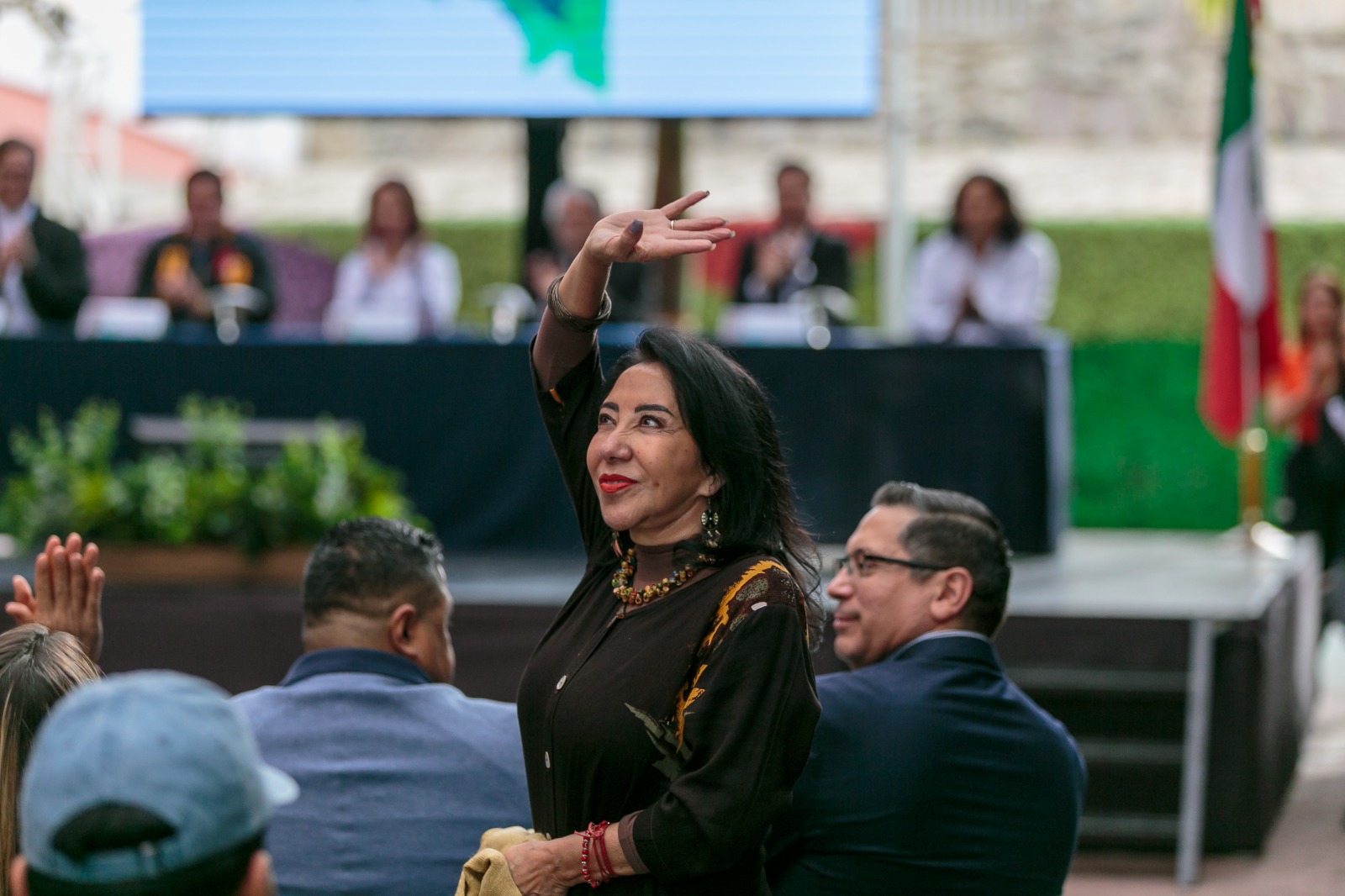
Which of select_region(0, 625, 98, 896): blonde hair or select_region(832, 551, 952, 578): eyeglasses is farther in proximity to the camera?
select_region(832, 551, 952, 578): eyeglasses

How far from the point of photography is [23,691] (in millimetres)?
2072

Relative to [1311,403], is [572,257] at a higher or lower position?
higher

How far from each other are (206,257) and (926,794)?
6.39 m

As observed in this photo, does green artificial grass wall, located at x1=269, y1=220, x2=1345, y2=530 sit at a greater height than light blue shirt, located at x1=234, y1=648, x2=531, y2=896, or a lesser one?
lesser

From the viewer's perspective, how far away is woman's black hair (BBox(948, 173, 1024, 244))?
762cm

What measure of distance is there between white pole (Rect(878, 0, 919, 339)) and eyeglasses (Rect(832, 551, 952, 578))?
674cm

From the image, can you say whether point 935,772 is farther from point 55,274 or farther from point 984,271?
point 55,274

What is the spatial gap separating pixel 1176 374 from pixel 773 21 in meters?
5.79

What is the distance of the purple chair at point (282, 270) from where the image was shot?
1585 centimetres

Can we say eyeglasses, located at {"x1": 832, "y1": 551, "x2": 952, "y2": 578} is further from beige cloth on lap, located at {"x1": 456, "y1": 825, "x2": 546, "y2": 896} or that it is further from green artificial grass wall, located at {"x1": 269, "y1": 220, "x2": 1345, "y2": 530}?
green artificial grass wall, located at {"x1": 269, "y1": 220, "x2": 1345, "y2": 530}

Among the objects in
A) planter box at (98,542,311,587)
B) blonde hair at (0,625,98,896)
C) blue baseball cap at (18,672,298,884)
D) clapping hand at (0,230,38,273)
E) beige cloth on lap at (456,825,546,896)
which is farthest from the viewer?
clapping hand at (0,230,38,273)

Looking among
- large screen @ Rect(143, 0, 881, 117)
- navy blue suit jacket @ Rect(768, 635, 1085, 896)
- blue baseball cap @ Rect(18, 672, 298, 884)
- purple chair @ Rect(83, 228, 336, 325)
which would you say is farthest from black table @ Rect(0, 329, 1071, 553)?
purple chair @ Rect(83, 228, 336, 325)

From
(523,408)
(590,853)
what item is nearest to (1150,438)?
(523,408)

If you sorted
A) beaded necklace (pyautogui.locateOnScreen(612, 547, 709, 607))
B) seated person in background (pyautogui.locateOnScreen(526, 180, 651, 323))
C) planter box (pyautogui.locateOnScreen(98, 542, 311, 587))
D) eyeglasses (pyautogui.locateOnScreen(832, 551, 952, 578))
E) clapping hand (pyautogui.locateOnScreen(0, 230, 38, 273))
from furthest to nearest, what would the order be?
seated person in background (pyautogui.locateOnScreen(526, 180, 651, 323)) → clapping hand (pyautogui.locateOnScreen(0, 230, 38, 273)) → planter box (pyautogui.locateOnScreen(98, 542, 311, 587)) → eyeglasses (pyautogui.locateOnScreen(832, 551, 952, 578)) → beaded necklace (pyautogui.locateOnScreen(612, 547, 709, 607))
